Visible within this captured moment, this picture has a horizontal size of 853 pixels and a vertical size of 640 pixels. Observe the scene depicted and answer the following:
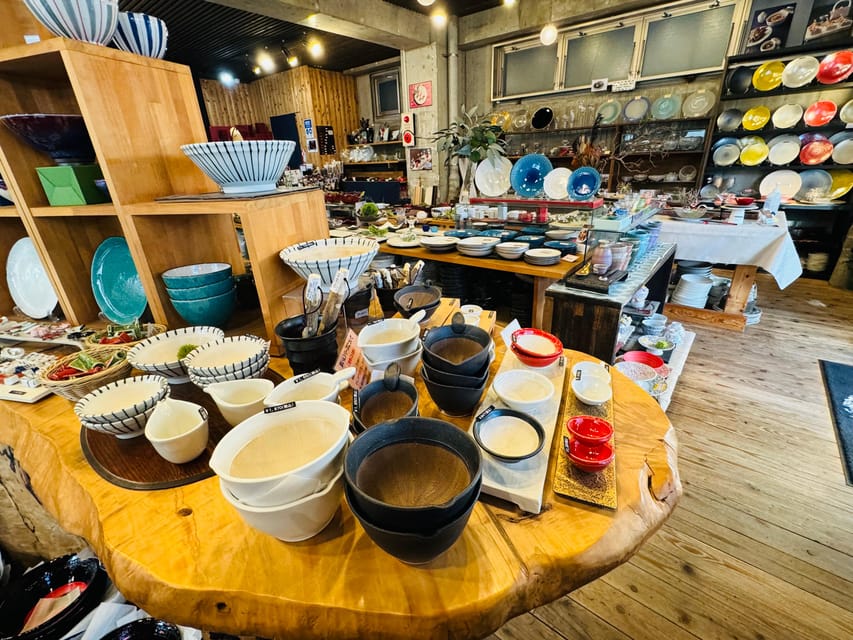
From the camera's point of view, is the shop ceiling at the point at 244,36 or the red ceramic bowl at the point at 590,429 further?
the shop ceiling at the point at 244,36

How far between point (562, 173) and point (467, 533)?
3.11 meters

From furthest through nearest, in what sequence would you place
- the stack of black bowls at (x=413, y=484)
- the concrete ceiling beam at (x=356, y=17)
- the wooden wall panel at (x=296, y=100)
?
the wooden wall panel at (x=296, y=100) < the concrete ceiling beam at (x=356, y=17) < the stack of black bowls at (x=413, y=484)

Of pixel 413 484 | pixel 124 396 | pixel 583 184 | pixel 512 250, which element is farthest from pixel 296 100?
pixel 413 484

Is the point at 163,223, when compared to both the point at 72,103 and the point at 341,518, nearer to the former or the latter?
the point at 72,103

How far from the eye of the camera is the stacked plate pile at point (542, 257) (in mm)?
2158

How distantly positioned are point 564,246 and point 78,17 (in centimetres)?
234

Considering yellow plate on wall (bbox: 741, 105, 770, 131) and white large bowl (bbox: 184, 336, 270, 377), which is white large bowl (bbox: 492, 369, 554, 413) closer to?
white large bowl (bbox: 184, 336, 270, 377)

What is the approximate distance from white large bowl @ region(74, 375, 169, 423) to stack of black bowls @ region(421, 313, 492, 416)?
55 centimetres

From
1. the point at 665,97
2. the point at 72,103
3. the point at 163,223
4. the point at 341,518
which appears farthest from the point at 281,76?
the point at 341,518

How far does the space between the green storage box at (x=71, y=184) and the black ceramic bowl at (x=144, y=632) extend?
1.38 metres

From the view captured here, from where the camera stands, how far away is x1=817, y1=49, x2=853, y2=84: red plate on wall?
3830 mm

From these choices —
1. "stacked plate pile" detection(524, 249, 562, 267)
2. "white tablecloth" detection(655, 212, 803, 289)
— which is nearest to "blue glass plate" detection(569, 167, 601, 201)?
"stacked plate pile" detection(524, 249, 562, 267)

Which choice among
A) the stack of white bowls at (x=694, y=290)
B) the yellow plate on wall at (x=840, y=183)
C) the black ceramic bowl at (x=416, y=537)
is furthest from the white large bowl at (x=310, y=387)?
the yellow plate on wall at (x=840, y=183)

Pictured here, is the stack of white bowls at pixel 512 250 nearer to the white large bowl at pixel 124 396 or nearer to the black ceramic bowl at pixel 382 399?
the black ceramic bowl at pixel 382 399
